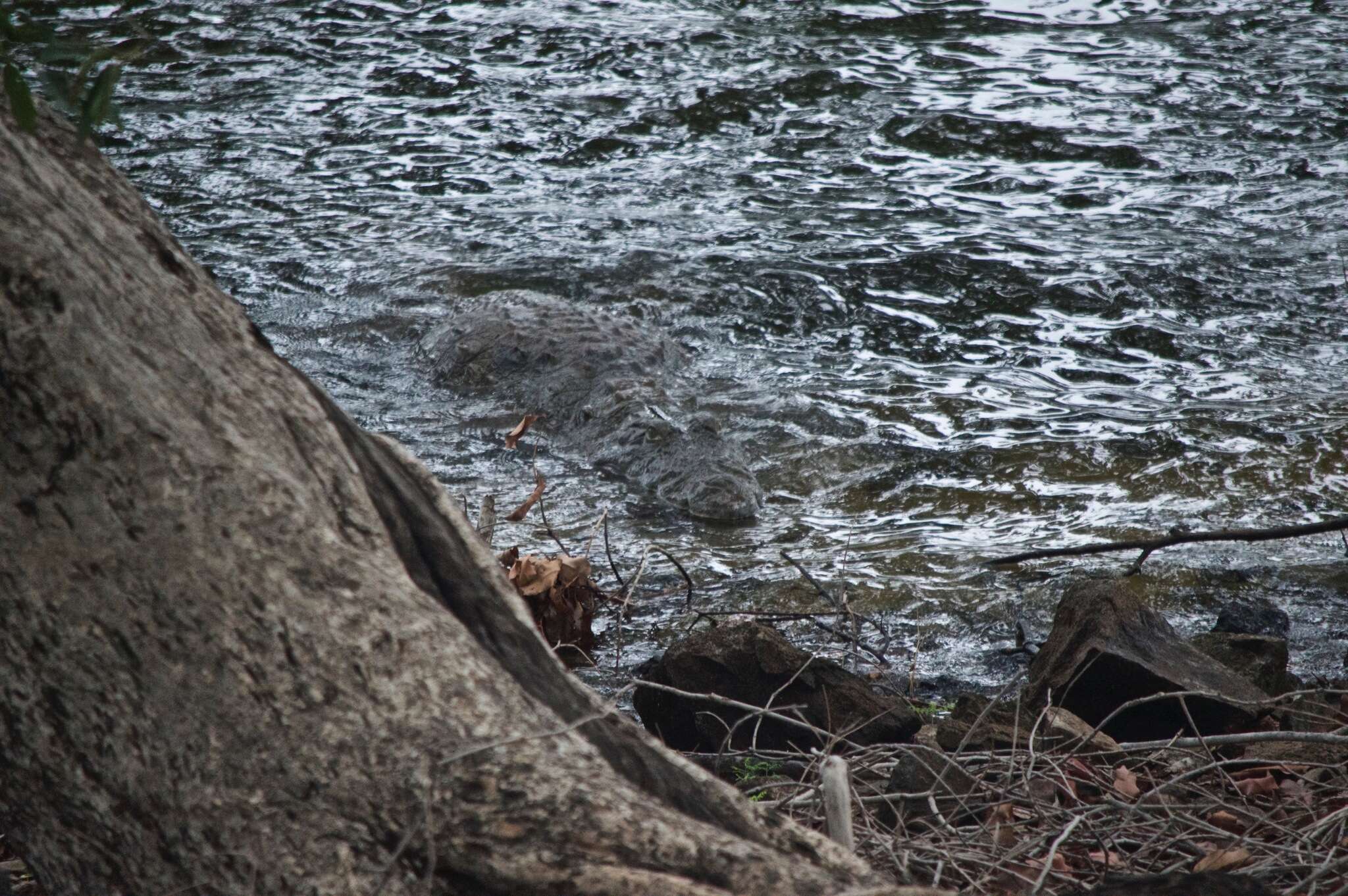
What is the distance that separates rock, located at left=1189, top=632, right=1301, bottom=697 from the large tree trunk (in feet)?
8.84

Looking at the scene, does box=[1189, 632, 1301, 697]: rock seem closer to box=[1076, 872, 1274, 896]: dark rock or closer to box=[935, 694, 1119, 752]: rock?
box=[935, 694, 1119, 752]: rock

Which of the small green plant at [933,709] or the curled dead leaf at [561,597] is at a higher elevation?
the curled dead leaf at [561,597]

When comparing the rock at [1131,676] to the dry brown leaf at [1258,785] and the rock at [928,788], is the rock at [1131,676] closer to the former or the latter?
the dry brown leaf at [1258,785]

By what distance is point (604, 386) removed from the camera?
7.36 m

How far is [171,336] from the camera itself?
179 cm

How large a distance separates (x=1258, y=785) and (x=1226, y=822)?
1.24ft

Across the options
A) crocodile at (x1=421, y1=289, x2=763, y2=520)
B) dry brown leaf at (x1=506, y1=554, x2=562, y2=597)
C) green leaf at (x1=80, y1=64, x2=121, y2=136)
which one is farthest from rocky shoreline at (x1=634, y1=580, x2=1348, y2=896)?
crocodile at (x1=421, y1=289, x2=763, y2=520)

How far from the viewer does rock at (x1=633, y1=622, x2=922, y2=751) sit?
3514mm

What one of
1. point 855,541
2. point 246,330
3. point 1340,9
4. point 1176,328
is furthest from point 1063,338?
point 1340,9

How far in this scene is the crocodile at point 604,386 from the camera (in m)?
6.27

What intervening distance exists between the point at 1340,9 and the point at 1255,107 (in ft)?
10.4

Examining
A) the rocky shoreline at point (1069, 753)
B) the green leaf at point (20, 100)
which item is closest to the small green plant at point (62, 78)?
the green leaf at point (20, 100)

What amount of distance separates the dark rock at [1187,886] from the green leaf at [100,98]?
156cm

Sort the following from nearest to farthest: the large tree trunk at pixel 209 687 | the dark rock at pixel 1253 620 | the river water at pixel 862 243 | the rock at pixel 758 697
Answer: the large tree trunk at pixel 209 687, the rock at pixel 758 697, the dark rock at pixel 1253 620, the river water at pixel 862 243
